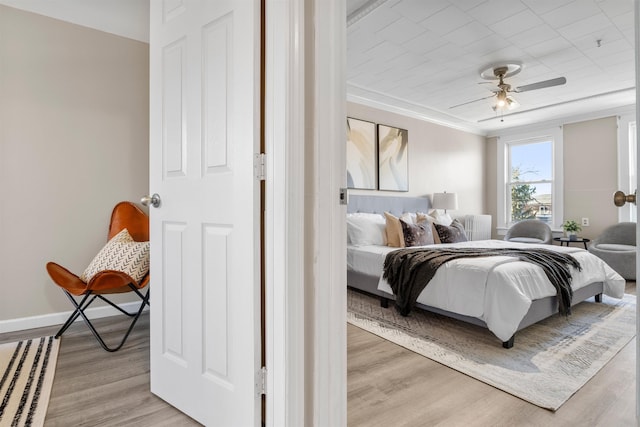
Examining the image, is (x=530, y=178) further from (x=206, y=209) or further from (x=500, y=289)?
(x=206, y=209)

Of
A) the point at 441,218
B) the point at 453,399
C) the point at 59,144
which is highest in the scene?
the point at 59,144

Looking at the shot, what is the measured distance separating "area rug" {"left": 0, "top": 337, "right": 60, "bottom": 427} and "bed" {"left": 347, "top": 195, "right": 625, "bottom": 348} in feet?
8.37

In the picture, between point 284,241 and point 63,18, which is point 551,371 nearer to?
point 284,241

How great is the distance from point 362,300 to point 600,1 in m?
3.27

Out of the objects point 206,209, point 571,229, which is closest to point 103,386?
point 206,209

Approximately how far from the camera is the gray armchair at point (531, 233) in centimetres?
511

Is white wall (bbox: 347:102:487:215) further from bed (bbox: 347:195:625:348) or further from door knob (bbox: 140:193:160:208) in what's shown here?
door knob (bbox: 140:193:160:208)

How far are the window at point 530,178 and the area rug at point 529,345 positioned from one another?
2.88 meters

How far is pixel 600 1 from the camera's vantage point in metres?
2.63

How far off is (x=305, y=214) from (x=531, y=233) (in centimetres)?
522

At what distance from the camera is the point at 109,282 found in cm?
219

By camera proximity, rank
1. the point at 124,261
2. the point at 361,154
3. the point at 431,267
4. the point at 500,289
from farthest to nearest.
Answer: the point at 361,154 → the point at 431,267 → the point at 124,261 → the point at 500,289

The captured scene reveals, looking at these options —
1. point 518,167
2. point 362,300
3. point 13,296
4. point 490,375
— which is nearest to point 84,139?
point 13,296

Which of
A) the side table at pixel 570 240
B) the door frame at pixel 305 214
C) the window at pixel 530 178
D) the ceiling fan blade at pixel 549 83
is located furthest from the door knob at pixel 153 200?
the window at pixel 530 178
